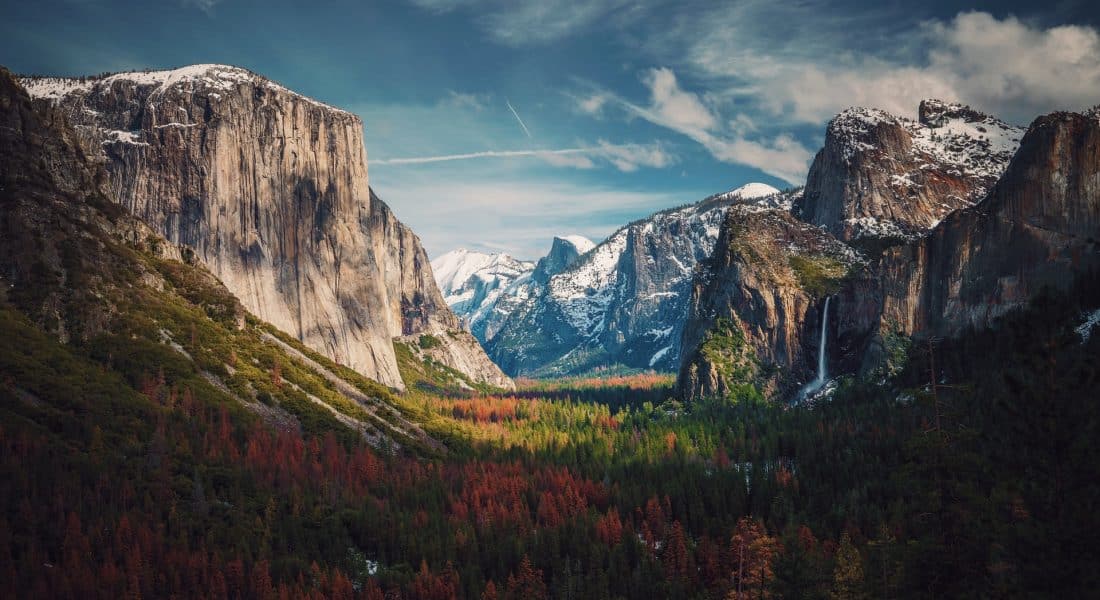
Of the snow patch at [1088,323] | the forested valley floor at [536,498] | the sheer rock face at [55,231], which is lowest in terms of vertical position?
the forested valley floor at [536,498]

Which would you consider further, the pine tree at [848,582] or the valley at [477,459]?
the pine tree at [848,582]

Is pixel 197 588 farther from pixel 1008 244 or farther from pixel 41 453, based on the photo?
pixel 1008 244

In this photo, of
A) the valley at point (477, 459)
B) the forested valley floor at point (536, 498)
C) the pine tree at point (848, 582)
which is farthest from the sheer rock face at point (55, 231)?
the pine tree at point (848, 582)

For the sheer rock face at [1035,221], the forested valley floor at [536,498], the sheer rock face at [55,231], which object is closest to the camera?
the forested valley floor at [536,498]

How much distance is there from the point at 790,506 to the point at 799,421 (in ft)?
240

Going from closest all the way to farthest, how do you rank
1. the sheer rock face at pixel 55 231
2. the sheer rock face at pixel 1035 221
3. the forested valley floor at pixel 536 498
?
1. the forested valley floor at pixel 536 498
2. the sheer rock face at pixel 55 231
3. the sheer rock face at pixel 1035 221

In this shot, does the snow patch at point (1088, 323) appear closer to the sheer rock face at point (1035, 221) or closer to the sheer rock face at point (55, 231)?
the sheer rock face at point (1035, 221)

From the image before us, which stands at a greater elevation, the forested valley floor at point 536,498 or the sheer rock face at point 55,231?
the sheer rock face at point 55,231

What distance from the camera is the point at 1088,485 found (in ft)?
112

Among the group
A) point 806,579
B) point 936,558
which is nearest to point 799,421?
point 806,579

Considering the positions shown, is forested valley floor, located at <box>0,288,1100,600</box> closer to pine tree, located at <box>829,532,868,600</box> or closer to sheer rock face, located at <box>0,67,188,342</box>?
pine tree, located at <box>829,532,868,600</box>

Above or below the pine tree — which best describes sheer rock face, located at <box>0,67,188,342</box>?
above

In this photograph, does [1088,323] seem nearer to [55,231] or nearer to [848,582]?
[848,582]

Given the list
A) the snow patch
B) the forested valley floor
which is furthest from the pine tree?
the snow patch
